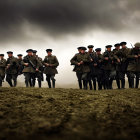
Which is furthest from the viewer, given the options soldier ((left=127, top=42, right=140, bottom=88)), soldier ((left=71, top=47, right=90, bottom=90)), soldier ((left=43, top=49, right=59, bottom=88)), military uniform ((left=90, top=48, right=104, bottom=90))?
soldier ((left=43, top=49, right=59, bottom=88))

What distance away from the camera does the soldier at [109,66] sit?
7870 millimetres

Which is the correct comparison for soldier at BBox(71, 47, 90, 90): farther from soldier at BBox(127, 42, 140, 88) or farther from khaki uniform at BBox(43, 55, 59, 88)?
soldier at BBox(127, 42, 140, 88)

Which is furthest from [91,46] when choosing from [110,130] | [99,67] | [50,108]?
[110,130]

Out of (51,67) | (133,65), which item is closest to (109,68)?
(133,65)

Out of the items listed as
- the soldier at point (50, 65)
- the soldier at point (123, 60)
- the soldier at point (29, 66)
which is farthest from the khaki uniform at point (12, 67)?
the soldier at point (123, 60)

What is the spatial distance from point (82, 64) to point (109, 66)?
1243 millimetres

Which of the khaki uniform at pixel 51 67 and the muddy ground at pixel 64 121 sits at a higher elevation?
the khaki uniform at pixel 51 67

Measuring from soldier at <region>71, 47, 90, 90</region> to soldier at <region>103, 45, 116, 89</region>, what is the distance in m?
0.84

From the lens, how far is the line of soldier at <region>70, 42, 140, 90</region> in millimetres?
7191

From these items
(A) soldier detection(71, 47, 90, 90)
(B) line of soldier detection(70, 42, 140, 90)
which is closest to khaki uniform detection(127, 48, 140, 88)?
(B) line of soldier detection(70, 42, 140, 90)

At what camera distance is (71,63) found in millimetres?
8125

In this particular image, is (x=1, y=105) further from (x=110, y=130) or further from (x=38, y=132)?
(x=110, y=130)

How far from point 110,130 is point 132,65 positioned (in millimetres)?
5399

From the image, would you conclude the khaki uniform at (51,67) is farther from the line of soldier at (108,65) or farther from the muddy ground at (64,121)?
the muddy ground at (64,121)
